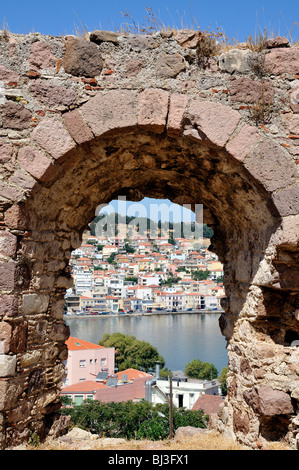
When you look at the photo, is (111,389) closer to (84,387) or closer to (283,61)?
(84,387)

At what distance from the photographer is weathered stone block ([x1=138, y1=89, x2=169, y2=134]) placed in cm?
353

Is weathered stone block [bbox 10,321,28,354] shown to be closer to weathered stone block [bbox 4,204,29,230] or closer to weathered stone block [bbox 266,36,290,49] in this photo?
weathered stone block [bbox 4,204,29,230]

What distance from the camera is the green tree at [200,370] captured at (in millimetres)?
29422

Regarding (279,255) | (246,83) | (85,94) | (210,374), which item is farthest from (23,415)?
(210,374)

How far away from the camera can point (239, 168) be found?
3637 millimetres

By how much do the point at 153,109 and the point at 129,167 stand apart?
0.83 meters

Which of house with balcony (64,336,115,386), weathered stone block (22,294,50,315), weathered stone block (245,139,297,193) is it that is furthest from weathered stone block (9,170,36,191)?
house with balcony (64,336,115,386)

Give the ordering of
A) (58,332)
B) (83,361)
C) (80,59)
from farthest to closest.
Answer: (83,361) → (58,332) → (80,59)

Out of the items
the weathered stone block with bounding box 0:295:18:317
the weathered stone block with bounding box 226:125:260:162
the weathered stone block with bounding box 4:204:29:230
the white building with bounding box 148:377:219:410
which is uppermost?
the weathered stone block with bounding box 226:125:260:162

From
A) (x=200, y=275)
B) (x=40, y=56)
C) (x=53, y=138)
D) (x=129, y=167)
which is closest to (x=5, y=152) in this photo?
(x=53, y=138)

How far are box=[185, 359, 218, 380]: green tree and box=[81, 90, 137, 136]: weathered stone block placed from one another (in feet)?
92.8

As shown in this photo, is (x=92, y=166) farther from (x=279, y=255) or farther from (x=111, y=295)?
(x=111, y=295)

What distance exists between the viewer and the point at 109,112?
3.52 metres

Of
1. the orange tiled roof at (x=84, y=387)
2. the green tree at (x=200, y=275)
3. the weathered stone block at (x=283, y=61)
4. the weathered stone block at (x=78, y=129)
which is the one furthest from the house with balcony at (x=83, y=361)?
the green tree at (x=200, y=275)
